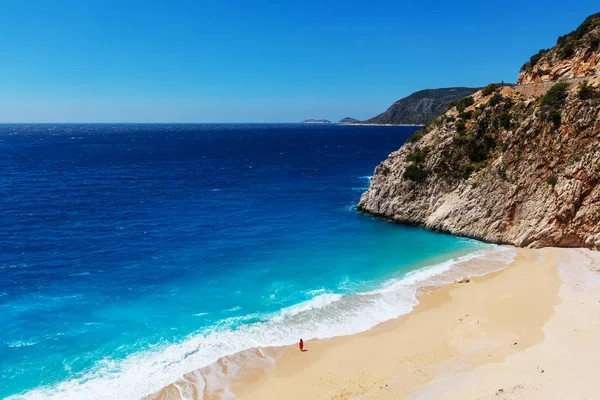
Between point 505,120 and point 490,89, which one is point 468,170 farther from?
point 490,89

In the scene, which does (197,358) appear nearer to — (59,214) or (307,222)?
(307,222)

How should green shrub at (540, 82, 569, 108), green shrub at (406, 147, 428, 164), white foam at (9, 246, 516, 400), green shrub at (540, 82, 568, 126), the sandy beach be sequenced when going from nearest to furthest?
the sandy beach → white foam at (9, 246, 516, 400) → green shrub at (540, 82, 568, 126) → green shrub at (540, 82, 569, 108) → green shrub at (406, 147, 428, 164)

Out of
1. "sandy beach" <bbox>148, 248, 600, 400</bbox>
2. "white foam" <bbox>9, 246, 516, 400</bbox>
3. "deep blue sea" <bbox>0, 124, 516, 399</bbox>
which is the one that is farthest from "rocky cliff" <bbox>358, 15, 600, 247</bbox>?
"sandy beach" <bbox>148, 248, 600, 400</bbox>

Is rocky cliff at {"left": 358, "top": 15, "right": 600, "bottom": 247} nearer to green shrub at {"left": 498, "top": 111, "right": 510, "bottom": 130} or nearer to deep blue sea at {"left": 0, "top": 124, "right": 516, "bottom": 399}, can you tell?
green shrub at {"left": 498, "top": 111, "right": 510, "bottom": 130}

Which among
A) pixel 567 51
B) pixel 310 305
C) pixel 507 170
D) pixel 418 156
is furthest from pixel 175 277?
pixel 567 51

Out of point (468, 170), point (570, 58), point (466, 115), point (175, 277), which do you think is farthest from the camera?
point (570, 58)

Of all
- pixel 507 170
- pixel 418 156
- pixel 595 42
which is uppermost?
pixel 595 42

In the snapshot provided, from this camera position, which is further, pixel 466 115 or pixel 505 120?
pixel 466 115

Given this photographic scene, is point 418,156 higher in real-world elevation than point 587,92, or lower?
lower
